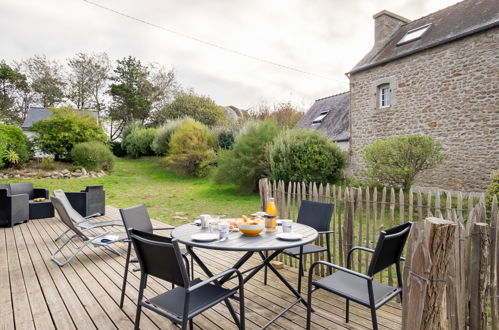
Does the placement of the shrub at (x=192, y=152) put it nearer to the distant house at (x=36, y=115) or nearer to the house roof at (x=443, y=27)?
the house roof at (x=443, y=27)

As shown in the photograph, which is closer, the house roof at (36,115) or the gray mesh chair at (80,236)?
the gray mesh chair at (80,236)

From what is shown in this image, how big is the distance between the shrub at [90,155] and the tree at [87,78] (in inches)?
624

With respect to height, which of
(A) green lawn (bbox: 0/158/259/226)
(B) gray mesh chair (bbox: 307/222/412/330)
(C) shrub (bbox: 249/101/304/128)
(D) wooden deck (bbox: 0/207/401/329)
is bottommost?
(D) wooden deck (bbox: 0/207/401/329)

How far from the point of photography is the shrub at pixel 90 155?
14.9 m

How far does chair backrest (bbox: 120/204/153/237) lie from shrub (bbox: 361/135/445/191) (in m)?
7.72

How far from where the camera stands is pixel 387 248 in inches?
81.4

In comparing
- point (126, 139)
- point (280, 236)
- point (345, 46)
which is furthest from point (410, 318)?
point (126, 139)

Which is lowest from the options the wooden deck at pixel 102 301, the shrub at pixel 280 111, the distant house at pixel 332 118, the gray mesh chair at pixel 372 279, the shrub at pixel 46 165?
the wooden deck at pixel 102 301

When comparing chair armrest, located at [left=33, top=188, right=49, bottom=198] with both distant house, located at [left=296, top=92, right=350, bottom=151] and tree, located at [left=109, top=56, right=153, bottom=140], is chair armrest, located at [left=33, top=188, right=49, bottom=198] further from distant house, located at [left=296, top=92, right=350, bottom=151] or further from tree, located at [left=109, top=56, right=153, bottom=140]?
tree, located at [left=109, top=56, right=153, bottom=140]

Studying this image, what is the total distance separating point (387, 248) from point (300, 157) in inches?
321

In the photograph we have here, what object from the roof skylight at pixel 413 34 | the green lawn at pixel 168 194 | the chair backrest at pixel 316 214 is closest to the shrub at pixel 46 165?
the green lawn at pixel 168 194

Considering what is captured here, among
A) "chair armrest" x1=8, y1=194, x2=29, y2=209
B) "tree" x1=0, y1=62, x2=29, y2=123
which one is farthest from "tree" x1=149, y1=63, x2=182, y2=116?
"chair armrest" x1=8, y1=194, x2=29, y2=209

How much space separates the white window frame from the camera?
12105 millimetres

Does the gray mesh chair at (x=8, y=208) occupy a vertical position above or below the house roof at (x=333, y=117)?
→ below
